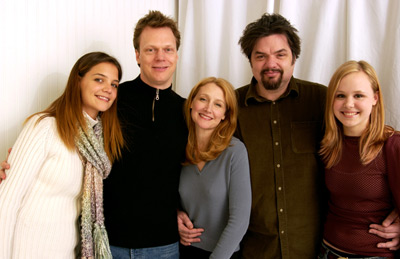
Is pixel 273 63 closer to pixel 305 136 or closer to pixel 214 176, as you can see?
pixel 305 136

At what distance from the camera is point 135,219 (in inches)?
57.8

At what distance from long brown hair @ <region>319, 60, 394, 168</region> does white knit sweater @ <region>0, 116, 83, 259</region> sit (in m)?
1.23

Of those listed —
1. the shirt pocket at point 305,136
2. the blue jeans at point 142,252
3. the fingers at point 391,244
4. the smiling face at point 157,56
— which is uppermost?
the smiling face at point 157,56

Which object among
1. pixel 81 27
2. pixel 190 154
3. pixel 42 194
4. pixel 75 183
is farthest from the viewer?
pixel 81 27

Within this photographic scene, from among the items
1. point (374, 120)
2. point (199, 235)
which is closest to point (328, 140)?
point (374, 120)

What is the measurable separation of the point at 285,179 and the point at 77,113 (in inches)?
43.4

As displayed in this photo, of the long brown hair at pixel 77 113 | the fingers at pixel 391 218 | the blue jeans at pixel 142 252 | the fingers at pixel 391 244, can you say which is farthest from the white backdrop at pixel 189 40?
the blue jeans at pixel 142 252

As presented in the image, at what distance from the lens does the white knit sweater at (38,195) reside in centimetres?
120

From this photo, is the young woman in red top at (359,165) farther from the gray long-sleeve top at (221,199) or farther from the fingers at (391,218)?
the gray long-sleeve top at (221,199)

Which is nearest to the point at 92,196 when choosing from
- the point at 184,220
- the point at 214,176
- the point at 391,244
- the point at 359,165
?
the point at 184,220

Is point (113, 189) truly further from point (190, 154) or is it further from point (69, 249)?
point (190, 154)

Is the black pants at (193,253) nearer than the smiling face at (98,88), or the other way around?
the smiling face at (98,88)

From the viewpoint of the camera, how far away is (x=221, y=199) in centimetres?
150

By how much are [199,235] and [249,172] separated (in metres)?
0.42
